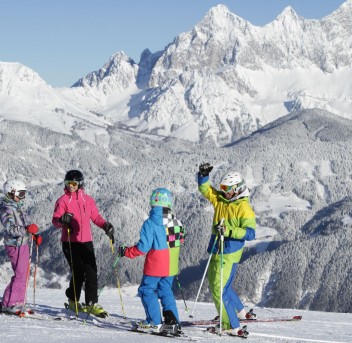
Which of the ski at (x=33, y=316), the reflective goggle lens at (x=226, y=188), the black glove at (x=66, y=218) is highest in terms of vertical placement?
the reflective goggle lens at (x=226, y=188)

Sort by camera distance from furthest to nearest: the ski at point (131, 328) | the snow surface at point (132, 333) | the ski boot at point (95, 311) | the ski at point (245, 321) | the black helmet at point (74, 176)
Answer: the ski boot at point (95, 311)
the black helmet at point (74, 176)
the ski at point (245, 321)
the ski at point (131, 328)
the snow surface at point (132, 333)

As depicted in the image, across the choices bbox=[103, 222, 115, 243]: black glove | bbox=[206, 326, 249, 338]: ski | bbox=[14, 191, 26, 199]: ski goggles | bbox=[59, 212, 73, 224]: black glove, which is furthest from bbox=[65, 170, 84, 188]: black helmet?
bbox=[206, 326, 249, 338]: ski

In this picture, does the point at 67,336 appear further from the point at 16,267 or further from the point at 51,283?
the point at 51,283

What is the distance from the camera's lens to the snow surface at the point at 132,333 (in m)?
9.01

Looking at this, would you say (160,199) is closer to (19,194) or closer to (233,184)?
(233,184)

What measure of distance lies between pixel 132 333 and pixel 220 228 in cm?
198

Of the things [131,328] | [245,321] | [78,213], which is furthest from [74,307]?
[245,321]

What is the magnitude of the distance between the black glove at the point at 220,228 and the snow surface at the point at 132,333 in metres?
1.54

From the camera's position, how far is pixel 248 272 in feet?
490

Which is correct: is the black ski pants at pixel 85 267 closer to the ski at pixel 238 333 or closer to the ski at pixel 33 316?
the ski at pixel 33 316

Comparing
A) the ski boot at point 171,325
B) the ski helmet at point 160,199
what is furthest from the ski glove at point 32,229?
the ski boot at point 171,325

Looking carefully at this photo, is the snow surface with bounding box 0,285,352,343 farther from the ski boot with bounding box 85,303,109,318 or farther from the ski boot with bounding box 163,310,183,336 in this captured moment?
the ski boot with bounding box 163,310,183,336

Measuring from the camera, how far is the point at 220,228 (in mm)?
10203

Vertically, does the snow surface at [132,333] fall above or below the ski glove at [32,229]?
below
